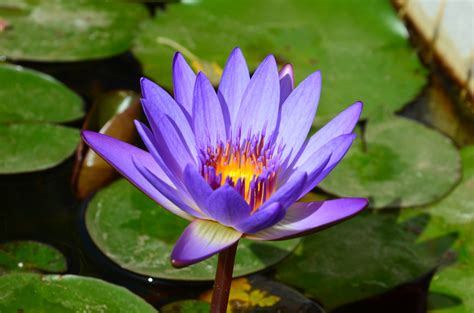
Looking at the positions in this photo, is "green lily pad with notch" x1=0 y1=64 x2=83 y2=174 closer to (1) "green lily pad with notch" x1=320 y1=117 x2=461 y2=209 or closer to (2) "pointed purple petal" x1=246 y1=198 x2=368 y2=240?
(1) "green lily pad with notch" x1=320 y1=117 x2=461 y2=209

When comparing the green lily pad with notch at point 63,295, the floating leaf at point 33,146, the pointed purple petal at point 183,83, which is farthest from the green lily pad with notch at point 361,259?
the floating leaf at point 33,146

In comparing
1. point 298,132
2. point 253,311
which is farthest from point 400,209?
point 298,132

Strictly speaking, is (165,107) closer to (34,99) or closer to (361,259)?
(361,259)

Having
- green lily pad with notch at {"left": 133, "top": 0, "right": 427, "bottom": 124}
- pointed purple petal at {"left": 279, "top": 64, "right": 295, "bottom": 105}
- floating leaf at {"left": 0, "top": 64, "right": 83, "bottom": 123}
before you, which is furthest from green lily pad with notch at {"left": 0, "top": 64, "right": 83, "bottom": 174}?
pointed purple petal at {"left": 279, "top": 64, "right": 295, "bottom": 105}

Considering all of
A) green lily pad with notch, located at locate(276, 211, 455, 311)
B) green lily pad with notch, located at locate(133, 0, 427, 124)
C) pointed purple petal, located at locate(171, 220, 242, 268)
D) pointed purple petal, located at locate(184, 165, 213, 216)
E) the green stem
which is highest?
pointed purple petal, located at locate(184, 165, 213, 216)

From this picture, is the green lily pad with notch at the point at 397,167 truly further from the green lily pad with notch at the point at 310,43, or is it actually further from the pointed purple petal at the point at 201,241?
the pointed purple petal at the point at 201,241

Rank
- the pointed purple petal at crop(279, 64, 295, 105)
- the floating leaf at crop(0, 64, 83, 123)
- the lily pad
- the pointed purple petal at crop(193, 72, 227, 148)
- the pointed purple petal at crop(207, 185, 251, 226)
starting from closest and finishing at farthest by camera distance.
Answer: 1. the pointed purple petal at crop(207, 185, 251, 226)
2. the pointed purple petal at crop(193, 72, 227, 148)
3. the pointed purple petal at crop(279, 64, 295, 105)
4. the lily pad
5. the floating leaf at crop(0, 64, 83, 123)

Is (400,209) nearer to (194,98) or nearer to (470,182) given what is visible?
(470,182)
